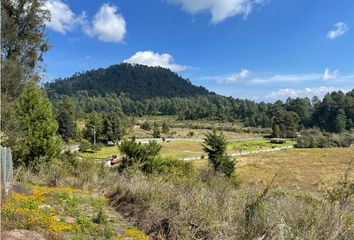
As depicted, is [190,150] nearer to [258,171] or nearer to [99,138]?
[99,138]

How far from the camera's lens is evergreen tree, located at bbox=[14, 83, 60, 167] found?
65.8ft

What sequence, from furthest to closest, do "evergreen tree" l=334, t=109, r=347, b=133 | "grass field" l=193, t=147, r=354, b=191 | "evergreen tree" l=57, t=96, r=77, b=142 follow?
"evergreen tree" l=334, t=109, r=347, b=133
"evergreen tree" l=57, t=96, r=77, b=142
"grass field" l=193, t=147, r=354, b=191

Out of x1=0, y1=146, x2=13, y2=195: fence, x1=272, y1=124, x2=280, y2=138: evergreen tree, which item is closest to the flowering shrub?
x1=0, y1=146, x2=13, y2=195: fence

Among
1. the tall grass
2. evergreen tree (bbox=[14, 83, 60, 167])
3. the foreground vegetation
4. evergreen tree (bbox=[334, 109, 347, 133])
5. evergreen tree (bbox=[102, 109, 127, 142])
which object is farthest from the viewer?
evergreen tree (bbox=[334, 109, 347, 133])

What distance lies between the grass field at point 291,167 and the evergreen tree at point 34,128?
75.2ft

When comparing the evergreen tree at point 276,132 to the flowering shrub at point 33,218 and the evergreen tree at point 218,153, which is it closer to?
the evergreen tree at point 218,153

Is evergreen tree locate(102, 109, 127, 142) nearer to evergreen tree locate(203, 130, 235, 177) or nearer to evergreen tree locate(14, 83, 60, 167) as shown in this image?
evergreen tree locate(203, 130, 235, 177)

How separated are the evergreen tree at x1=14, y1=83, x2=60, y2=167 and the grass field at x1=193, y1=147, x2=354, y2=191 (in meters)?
22.9

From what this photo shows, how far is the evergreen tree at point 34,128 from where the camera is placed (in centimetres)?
2006

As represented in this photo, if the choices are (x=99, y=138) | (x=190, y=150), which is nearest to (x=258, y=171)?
(x=190, y=150)

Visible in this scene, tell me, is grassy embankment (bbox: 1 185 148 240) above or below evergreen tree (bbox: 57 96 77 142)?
below

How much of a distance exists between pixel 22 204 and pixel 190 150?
68.1m

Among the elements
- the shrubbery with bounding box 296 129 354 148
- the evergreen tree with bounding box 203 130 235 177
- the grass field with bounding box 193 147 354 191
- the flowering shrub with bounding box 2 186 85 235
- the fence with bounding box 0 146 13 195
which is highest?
the fence with bounding box 0 146 13 195

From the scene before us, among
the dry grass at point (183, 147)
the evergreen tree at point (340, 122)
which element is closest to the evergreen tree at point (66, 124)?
the dry grass at point (183, 147)
